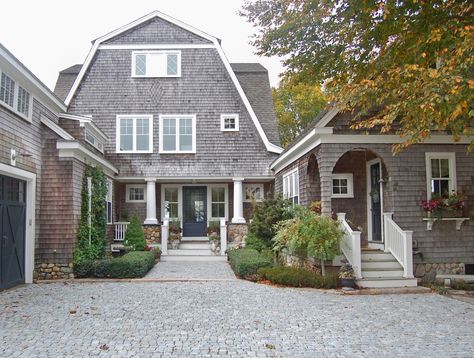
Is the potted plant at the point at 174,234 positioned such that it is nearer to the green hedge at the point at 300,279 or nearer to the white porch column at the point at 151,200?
the white porch column at the point at 151,200

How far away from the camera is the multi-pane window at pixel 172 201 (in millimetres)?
20891

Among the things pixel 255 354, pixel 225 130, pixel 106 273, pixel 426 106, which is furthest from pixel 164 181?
pixel 255 354

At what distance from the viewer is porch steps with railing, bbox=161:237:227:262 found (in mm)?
18000

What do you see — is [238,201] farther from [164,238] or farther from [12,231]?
[12,231]

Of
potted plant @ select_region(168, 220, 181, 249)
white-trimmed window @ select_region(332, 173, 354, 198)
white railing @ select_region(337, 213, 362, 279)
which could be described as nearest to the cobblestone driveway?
white railing @ select_region(337, 213, 362, 279)

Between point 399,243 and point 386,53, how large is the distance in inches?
174

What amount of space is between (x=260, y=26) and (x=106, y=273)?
7.92m

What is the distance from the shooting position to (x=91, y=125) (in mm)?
16094

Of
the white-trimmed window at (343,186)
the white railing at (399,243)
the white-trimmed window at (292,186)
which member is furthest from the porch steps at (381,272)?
the white-trimmed window at (292,186)

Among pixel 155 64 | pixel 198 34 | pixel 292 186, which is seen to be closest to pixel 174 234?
pixel 292 186

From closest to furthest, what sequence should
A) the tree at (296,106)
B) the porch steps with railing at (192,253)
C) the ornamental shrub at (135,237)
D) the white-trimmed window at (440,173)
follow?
the white-trimmed window at (440,173) < the ornamental shrub at (135,237) < the porch steps with railing at (192,253) < the tree at (296,106)

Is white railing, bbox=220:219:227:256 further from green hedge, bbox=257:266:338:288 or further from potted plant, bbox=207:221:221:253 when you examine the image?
green hedge, bbox=257:266:338:288

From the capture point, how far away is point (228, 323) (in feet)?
25.6

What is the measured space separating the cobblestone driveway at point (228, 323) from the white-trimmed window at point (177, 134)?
31.5ft
